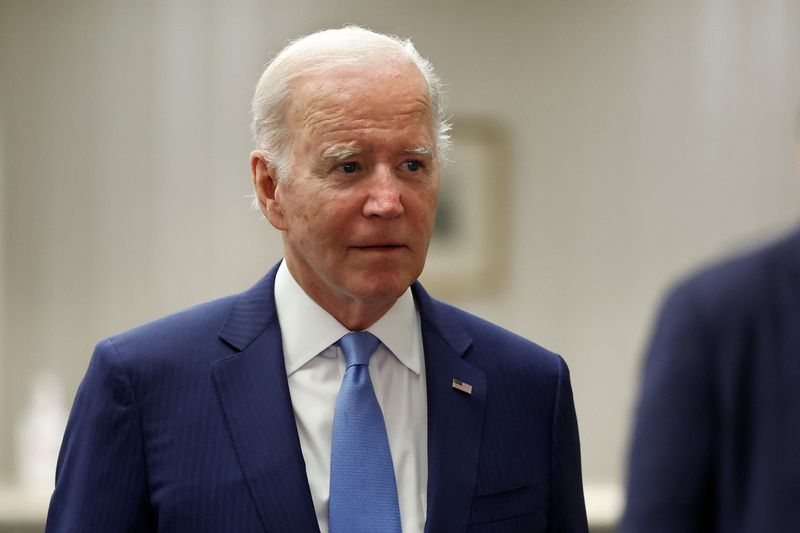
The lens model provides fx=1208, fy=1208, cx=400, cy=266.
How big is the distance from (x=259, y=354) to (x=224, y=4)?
9.64ft

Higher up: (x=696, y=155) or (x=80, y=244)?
(x=696, y=155)

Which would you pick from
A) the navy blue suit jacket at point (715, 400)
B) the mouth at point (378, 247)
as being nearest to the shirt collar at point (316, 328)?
the mouth at point (378, 247)

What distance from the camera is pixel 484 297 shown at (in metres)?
4.48

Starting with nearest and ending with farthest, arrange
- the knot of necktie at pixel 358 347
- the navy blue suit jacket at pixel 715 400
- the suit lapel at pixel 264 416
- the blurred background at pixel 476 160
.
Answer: the navy blue suit jacket at pixel 715 400 < the suit lapel at pixel 264 416 < the knot of necktie at pixel 358 347 < the blurred background at pixel 476 160

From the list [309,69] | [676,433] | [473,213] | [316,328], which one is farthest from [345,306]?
[473,213]

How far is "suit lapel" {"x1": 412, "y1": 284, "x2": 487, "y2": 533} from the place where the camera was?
1648 mm

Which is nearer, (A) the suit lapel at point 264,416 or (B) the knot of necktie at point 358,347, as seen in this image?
(A) the suit lapel at point 264,416

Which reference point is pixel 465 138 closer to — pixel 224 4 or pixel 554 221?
pixel 554 221

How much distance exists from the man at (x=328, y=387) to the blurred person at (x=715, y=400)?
75 cm

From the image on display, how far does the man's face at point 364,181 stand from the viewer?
1.64 meters

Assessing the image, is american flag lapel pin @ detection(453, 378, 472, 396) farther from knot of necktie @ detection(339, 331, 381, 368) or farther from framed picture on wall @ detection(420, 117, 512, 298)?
framed picture on wall @ detection(420, 117, 512, 298)

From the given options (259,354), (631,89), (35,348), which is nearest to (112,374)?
(259,354)

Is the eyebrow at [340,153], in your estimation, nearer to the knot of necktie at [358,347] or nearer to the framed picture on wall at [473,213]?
the knot of necktie at [358,347]

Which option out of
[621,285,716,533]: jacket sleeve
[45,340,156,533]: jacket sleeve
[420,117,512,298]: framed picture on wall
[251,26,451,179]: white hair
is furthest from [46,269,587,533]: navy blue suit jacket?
[420,117,512,298]: framed picture on wall
